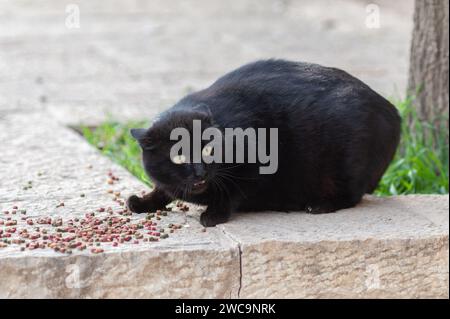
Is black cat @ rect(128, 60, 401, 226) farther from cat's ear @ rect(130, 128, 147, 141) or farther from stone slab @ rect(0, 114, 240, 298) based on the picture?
stone slab @ rect(0, 114, 240, 298)

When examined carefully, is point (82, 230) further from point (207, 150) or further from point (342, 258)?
point (342, 258)

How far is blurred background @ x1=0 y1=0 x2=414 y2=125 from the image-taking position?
271 inches

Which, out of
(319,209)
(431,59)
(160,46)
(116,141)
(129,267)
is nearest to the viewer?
(129,267)

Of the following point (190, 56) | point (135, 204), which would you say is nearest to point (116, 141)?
point (135, 204)

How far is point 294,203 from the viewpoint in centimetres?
406

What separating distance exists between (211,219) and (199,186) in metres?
0.21

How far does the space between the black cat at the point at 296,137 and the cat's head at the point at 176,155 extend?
0.04 m

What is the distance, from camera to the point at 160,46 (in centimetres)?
924

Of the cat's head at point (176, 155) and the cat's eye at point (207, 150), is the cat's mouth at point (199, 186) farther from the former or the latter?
the cat's eye at point (207, 150)

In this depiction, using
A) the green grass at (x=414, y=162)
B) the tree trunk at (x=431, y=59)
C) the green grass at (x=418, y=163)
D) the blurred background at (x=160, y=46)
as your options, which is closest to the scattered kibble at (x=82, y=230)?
the green grass at (x=414, y=162)

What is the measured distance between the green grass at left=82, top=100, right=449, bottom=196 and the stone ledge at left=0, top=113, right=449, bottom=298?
843mm

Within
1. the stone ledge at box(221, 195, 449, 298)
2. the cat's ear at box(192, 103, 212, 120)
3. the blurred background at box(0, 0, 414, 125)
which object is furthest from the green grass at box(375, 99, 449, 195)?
the cat's ear at box(192, 103, 212, 120)

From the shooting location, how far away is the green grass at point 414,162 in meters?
5.02

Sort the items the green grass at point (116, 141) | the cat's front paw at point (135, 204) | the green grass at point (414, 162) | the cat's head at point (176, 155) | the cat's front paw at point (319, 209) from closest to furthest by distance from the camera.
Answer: the cat's head at point (176, 155) < the cat's front paw at point (135, 204) < the cat's front paw at point (319, 209) < the green grass at point (414, 162) < the green grass at point (116, 141)
